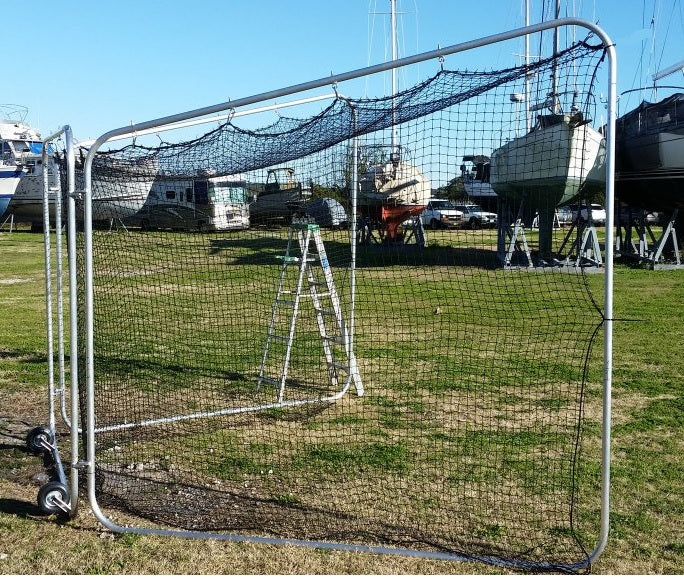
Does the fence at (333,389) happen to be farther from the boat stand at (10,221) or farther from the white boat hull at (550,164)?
the boat stand at (10,221)

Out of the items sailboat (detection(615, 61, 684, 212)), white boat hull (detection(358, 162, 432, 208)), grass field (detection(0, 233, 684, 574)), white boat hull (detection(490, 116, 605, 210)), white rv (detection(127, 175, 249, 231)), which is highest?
sailboat (detection(615, 61, 684, 212))

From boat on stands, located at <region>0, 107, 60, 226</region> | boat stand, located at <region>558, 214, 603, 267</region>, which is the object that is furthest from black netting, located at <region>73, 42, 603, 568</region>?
boat on stands, located at <region>0, 107, 60, 226</region>

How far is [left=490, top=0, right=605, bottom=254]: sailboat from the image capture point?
593 cm

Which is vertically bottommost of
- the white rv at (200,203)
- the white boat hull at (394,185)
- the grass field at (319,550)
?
the grass field at (319,550)

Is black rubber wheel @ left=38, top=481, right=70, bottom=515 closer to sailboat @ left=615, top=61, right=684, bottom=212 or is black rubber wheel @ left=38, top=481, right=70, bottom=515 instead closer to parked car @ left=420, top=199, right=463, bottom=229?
sailboat @ left=615, top=61, right=684, bottom=212

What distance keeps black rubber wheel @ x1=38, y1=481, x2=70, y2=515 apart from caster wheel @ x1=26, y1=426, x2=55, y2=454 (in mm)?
1181

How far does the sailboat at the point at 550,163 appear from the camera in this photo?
5.93m

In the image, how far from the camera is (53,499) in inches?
182

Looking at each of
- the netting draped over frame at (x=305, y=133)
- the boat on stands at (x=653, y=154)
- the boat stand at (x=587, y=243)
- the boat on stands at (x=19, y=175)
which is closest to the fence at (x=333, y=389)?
the netting draped over frame at (x=305, y=133)

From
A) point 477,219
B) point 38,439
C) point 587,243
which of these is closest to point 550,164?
point 38,439

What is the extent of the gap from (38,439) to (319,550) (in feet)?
8.66

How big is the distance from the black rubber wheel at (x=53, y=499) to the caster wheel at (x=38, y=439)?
118cm

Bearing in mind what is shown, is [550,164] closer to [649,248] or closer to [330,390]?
[330,390]

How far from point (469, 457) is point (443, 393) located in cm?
180
